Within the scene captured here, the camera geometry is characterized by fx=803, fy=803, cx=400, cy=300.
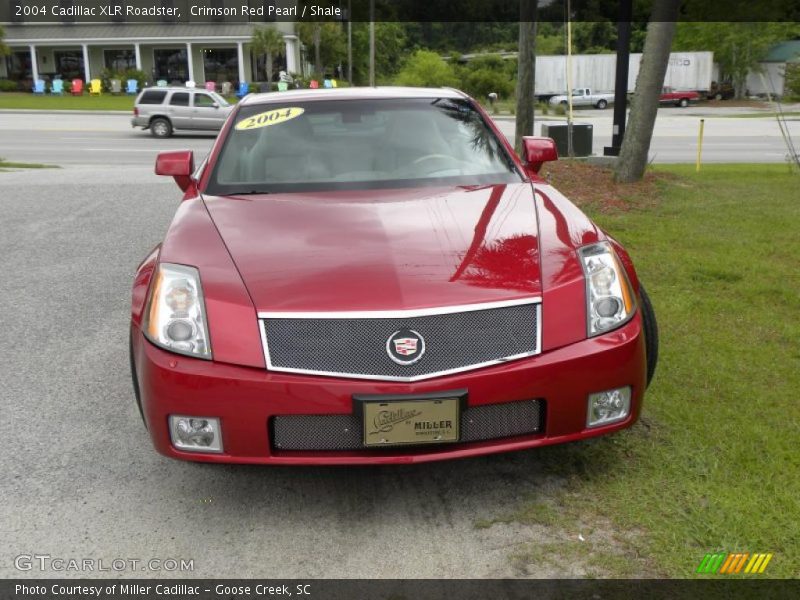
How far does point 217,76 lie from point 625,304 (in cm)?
5710

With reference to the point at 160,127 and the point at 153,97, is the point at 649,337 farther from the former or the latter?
the point at 153,97

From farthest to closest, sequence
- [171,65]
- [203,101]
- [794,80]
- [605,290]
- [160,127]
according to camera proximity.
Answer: [171,65], [203,101], [160,127], [794,80], [605,290]

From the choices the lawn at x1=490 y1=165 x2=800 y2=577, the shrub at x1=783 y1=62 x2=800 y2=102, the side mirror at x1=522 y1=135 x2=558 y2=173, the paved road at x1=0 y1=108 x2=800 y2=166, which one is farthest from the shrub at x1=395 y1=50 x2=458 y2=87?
the side mirror at x1=522 y1=135 x2=558 y2=173

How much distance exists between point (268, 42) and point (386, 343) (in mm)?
49997

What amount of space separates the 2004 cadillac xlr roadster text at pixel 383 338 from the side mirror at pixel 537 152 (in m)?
1.23

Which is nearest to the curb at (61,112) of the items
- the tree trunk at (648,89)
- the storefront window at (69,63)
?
the storefront window at (69,63)

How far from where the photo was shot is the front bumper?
9.05 feet

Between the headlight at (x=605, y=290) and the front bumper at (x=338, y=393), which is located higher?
the headlight at (x=605, y=290)

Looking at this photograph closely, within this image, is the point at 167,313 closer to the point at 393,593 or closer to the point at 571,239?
the point at 393,593

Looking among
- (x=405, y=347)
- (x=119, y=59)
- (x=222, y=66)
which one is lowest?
(x=405, y=347)

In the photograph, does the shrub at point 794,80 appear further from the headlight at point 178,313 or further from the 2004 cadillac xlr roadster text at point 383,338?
the headlight at point 178,313

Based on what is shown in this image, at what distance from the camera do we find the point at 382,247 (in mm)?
3201

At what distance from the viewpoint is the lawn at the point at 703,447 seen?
278 cm

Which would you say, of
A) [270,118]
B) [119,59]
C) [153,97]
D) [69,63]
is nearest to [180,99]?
[153,97]
